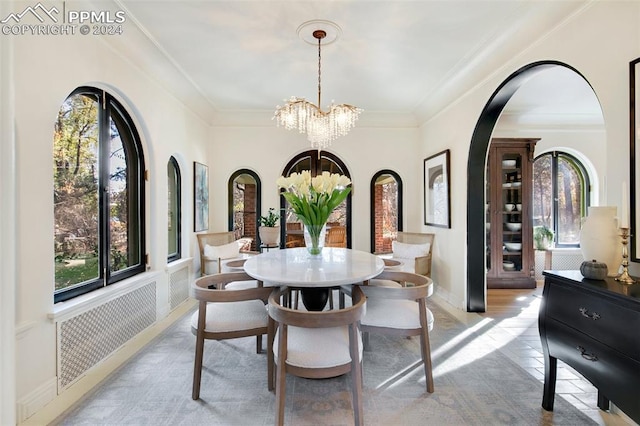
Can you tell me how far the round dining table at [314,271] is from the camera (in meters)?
1.96

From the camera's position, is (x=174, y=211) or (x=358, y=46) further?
(x=174, y=211)

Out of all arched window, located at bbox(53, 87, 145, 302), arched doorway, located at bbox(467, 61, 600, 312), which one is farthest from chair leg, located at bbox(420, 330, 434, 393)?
arched window, located at bbox(53, 87, 145, 302)

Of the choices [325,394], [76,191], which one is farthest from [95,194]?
[325,394]

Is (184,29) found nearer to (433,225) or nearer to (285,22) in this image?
(285,22)

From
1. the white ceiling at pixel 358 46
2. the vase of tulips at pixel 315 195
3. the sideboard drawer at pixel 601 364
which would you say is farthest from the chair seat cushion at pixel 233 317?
the white ceiling at pixel 358 46

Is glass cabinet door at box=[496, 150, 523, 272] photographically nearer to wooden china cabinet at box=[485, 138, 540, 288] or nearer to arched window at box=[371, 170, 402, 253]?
wooden china cabinet at box=[485, 138, 540, 288]

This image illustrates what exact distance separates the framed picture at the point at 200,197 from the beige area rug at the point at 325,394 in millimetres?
2208

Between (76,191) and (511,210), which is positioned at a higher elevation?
(76,191)

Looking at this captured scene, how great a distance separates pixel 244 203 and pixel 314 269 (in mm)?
3476

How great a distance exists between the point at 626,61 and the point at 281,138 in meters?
4.27

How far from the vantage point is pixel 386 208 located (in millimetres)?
5570

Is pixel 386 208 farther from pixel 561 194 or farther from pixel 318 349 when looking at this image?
pixel 318 349

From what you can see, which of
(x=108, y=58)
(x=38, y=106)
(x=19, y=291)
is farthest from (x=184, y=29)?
(x=19, y=291)

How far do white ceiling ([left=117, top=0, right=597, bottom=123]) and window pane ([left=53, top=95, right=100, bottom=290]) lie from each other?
907mm
